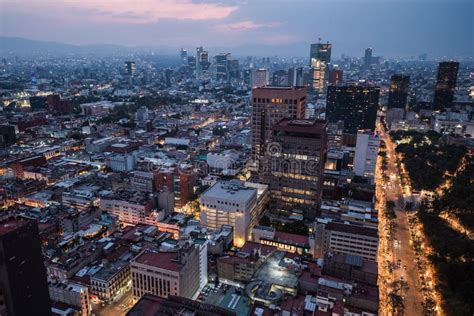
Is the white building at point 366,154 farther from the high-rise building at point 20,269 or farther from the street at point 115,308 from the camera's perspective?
the high-rise building at point 20,269

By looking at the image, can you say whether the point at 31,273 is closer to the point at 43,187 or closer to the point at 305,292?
the point at 305,292

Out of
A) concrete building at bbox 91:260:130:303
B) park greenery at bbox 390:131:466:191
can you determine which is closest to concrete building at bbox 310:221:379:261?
concrete building at bbox 91:260:130:303

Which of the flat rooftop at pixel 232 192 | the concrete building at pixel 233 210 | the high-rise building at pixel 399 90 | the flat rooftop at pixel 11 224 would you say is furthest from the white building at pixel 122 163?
the high-rise building at pixel 399 90

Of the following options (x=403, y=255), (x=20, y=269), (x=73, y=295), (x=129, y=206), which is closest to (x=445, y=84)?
(x=403, y=255)

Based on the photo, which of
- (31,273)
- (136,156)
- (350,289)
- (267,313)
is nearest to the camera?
(31,273)

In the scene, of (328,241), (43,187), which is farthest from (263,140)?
(43,187)
